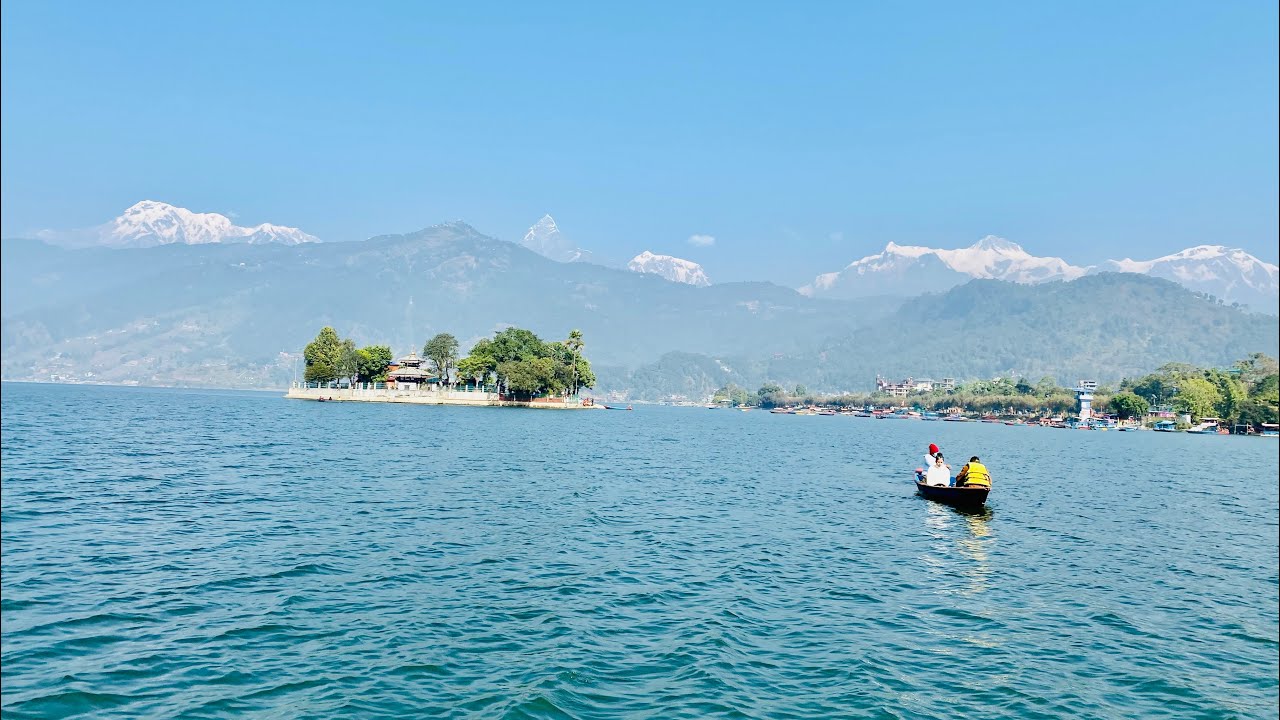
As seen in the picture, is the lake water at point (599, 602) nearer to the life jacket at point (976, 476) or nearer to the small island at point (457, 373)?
the life jacket at point (976, 476)

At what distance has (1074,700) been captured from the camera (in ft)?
41.5

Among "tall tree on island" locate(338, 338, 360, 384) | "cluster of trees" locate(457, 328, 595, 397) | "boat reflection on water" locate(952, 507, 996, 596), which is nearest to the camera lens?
"boat reflection on water" locate(952, 507, 996, 596)

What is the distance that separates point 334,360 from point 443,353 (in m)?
25.1

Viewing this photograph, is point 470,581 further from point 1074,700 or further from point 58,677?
point 1074,700

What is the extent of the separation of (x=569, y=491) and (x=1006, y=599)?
21641 mm

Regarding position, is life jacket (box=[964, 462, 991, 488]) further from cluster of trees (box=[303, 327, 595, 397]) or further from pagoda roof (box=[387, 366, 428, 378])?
pagoda roof (box=[387, 366, 428, 378])

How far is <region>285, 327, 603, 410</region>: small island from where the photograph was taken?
17300cm

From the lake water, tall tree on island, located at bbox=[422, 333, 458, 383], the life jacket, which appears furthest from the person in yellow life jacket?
tall tree on island, located at bbox=[422, 333, 458, 383]

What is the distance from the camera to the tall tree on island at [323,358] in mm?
172000

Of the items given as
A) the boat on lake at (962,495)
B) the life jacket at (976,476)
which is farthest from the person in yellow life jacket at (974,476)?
the boat on lake at (962,495)

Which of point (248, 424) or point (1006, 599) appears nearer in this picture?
point (1006, 599)

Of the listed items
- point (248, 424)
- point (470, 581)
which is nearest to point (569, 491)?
point (470, 581)

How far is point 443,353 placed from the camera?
607 ft

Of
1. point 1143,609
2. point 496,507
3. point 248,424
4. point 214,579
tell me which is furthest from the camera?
point 248,424
